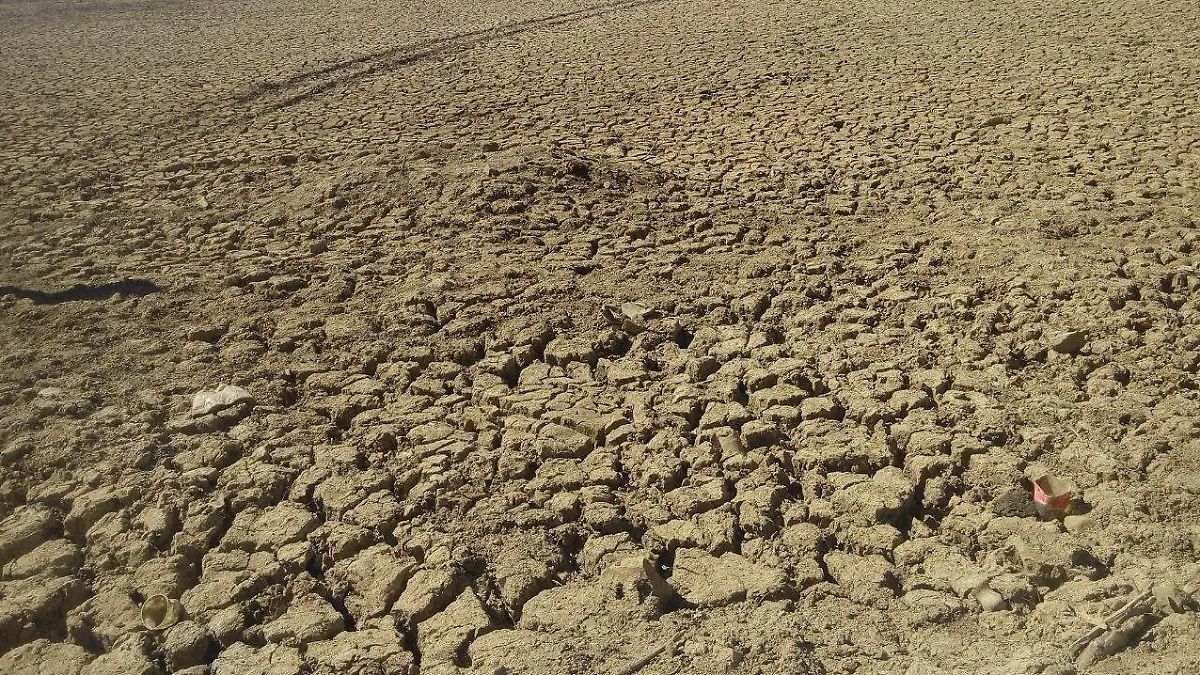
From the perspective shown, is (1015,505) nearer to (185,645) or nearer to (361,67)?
(185,645)

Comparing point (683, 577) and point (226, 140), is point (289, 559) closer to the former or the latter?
point (683, 577)

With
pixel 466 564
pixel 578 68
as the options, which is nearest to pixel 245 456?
pixel 466 564

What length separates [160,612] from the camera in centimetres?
226

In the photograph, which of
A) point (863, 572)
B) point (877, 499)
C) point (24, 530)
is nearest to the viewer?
point (863, 572)

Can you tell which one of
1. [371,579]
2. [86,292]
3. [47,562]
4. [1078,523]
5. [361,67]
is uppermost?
[361,67]

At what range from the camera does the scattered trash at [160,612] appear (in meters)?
2.23

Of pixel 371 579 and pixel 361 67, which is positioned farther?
pixel 361 67

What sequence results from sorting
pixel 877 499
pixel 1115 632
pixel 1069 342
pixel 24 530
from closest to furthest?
pixel 1115 632 < pixel 877 499 < pixel 24 530 < pixel 1069 342

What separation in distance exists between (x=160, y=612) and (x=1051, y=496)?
89.1 inches

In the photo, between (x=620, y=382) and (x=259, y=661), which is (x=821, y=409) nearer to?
(x=620, y=382)

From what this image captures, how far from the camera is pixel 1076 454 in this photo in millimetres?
2508

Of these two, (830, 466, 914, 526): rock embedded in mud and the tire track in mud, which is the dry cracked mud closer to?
(830, 466, 914, 526): rock embedded in mud

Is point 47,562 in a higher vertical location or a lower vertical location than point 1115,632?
higher

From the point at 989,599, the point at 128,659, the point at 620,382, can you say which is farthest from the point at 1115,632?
the point at 128,659
